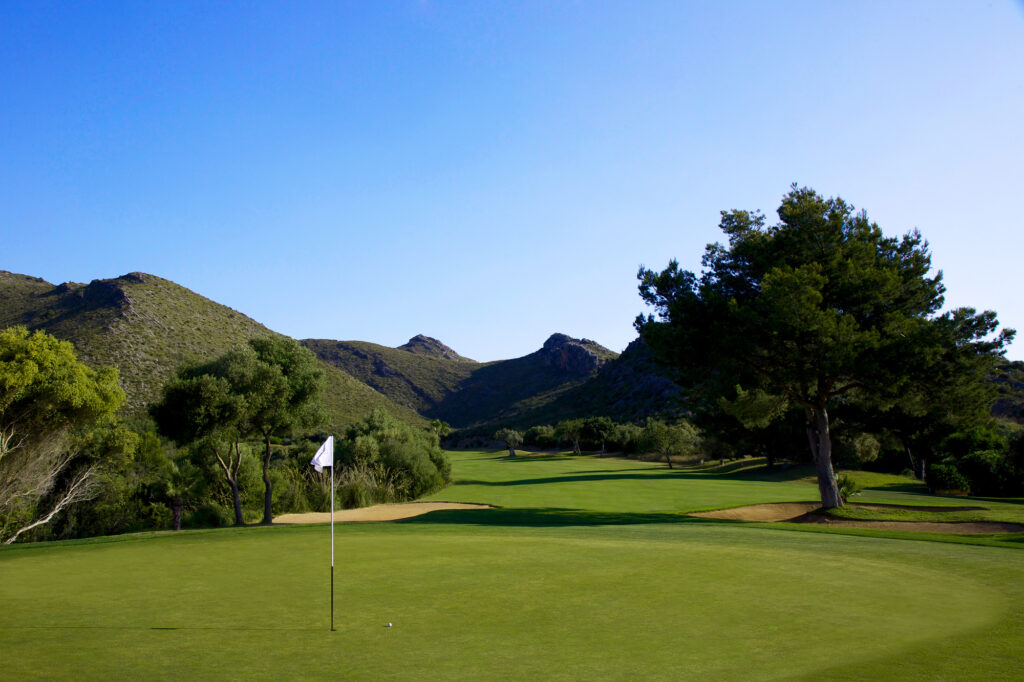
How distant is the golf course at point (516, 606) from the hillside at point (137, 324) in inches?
1233

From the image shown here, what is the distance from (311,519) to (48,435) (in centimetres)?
986

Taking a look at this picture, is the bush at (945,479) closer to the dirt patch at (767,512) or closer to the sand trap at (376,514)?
the dirt patch at (767,512)

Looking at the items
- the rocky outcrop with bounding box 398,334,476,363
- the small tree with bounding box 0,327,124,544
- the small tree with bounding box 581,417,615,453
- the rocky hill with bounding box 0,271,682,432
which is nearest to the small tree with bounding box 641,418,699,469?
the rocky hill with bounding box 0,271,682,432

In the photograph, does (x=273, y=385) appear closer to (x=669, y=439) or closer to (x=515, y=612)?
(x=515, y=612)

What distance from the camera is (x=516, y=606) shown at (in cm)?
780

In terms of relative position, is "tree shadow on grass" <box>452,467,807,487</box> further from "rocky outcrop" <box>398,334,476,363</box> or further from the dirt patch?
"rocky outcrop" <box>398,334,476,363</box>

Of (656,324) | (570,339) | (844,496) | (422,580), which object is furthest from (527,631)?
(570,339)

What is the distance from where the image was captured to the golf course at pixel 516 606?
18.5ft

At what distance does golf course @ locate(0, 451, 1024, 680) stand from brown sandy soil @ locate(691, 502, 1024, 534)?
513cm

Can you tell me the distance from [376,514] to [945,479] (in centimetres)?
2775

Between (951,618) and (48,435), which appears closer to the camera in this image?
(951,618)

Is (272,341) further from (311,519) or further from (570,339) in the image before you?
(570,339)

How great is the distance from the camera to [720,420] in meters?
48.9

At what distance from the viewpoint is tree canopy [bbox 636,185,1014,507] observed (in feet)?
72.5
